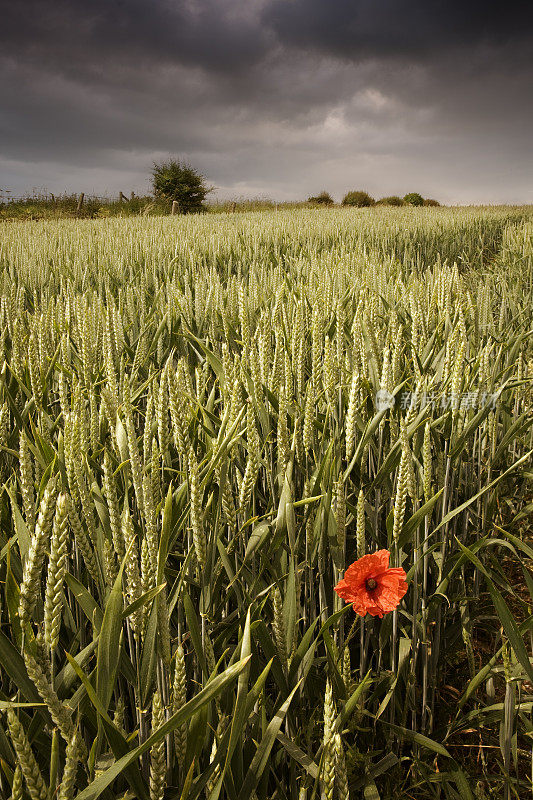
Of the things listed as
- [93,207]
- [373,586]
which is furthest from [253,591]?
[93,207]

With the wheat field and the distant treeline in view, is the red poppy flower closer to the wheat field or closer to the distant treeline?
the wheat field

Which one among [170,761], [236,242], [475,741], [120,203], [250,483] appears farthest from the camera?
[120,203]

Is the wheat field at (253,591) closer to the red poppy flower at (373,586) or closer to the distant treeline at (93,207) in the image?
the red poppy flower at (373,586)

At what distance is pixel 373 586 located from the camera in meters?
0.78

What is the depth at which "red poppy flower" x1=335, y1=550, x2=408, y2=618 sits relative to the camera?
0.75 m

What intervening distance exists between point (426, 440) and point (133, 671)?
550 mm

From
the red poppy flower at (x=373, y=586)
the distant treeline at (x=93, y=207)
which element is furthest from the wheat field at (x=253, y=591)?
the distant treeline at (x=93, y=207)

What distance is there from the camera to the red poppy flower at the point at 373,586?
2.45 ft

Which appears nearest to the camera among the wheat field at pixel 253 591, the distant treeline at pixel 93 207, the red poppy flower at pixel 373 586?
the wheat field at pixel 253 591

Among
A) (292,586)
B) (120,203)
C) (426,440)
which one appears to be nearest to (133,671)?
(292,586)

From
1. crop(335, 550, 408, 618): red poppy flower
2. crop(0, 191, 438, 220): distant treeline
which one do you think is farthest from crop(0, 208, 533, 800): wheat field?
crop(0, 191, 438, 220): distant treeline

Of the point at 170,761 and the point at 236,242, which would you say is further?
the point at 236,242

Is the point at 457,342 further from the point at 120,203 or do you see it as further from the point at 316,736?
the point at 120,203

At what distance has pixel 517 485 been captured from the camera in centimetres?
186
